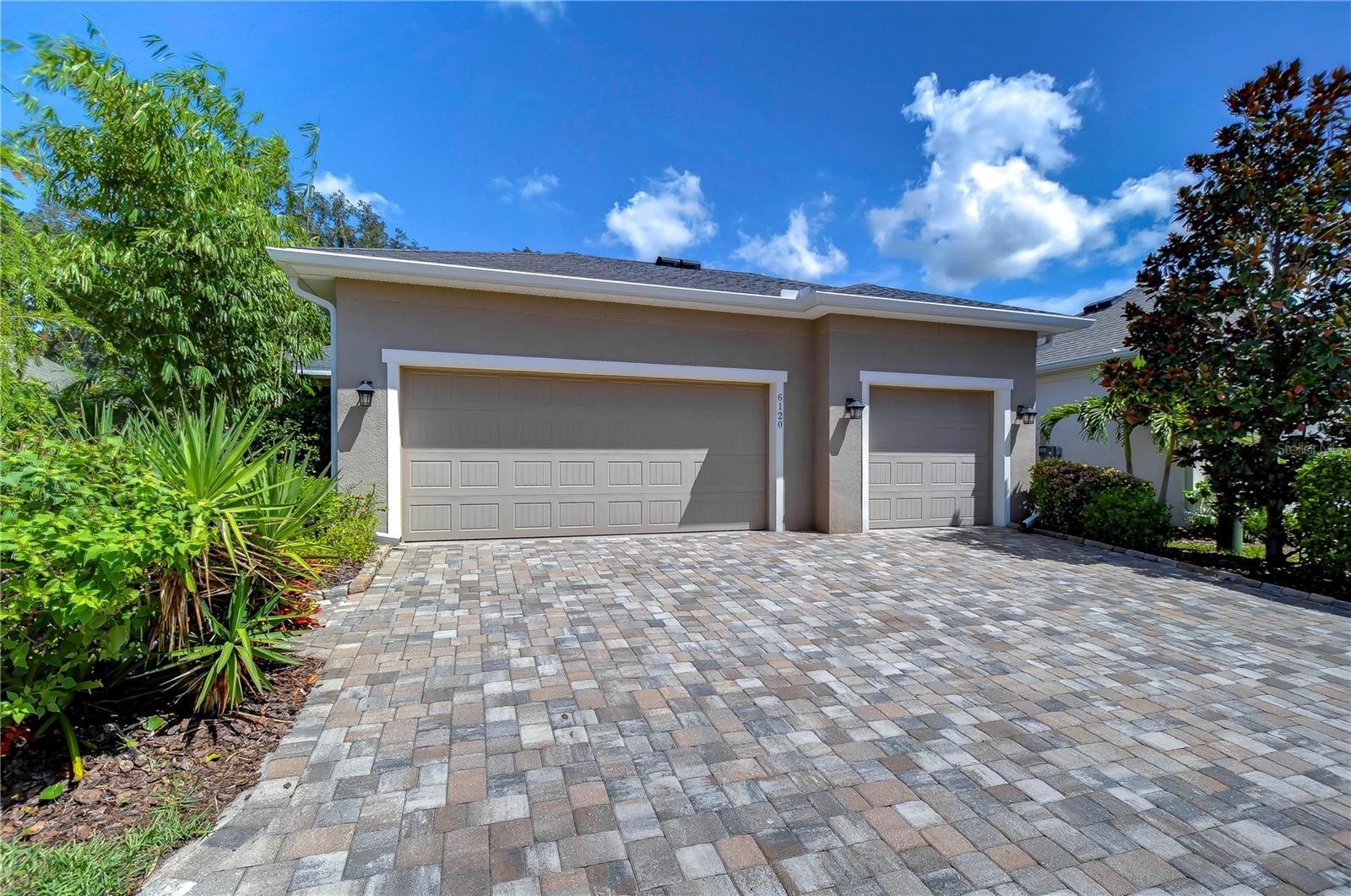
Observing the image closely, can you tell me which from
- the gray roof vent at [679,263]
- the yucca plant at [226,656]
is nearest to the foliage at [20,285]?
the yucca plant at [226,656]

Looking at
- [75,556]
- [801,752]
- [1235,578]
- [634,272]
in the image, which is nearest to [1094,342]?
[1235,578]

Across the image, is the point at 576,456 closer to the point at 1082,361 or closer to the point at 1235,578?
the point at 1235,578

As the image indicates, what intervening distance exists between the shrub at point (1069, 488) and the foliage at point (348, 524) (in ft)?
28.8

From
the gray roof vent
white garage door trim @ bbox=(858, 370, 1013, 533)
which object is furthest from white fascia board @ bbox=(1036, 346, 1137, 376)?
the gray roof vent

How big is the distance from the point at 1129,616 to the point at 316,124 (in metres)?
10.8

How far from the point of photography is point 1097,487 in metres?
7.28

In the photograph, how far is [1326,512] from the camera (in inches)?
207

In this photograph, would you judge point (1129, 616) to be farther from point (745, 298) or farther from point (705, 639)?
point (745, 298)

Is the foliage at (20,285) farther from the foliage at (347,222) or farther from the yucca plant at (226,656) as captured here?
the foliage at (347,222)

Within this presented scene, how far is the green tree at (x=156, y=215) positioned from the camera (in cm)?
577

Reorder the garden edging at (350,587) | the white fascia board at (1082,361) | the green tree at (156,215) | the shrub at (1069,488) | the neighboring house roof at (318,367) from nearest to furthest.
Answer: the garden edging at (350,587), the green tree at (156,215), the shrub at (1069,488), the neighboring house roof at (318,367), the white fascia board at (1082,361)

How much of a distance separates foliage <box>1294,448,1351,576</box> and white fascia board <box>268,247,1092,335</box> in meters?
3.54

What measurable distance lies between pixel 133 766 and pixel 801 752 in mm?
2748

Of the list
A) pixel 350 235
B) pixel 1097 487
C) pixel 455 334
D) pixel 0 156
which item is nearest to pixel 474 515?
pixel 455 334
